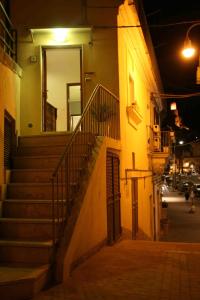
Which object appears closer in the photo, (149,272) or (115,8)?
(149,272)

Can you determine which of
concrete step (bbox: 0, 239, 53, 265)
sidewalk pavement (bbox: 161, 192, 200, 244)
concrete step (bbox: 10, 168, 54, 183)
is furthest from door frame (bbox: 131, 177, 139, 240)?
concrete step (bbox: 0, 239, 53, 265)

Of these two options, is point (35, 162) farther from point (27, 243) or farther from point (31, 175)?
point (27, 243)

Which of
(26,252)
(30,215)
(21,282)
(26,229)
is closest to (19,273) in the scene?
(21,282)

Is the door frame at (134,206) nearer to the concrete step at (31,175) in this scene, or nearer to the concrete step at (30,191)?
the concrete step at (31,175)

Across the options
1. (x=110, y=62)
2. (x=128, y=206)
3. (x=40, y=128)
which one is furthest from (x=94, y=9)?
(x=128, y=206)

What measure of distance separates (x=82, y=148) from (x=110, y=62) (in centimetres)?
346

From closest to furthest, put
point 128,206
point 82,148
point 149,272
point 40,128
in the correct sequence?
point 149,272 < point 82,148 < point 40,128 < point 128,206

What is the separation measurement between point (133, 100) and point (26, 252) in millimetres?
8450

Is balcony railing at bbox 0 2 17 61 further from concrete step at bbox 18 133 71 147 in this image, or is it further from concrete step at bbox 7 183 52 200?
concrete step at bbox 7 183 52 200

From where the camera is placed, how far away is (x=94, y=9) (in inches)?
451

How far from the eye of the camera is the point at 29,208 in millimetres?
7574

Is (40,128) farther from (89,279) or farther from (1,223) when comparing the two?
(89,279)

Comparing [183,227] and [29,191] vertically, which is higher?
[29,191]

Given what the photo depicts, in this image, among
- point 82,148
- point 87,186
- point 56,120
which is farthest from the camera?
A: point 56,120
